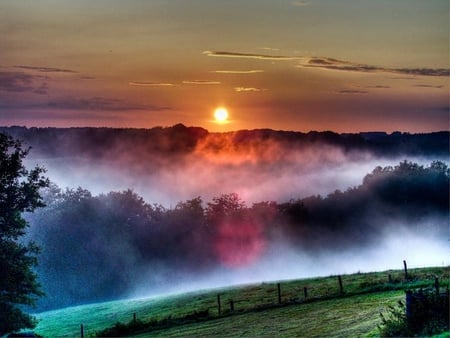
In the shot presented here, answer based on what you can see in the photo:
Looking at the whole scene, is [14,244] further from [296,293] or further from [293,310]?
[296,293]

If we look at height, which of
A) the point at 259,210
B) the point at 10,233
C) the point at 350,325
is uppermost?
the point at 259,210

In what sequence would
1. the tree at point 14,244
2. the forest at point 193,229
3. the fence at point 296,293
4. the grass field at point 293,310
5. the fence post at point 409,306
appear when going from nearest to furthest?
the fence post at point 409,306 < the grass field at point 293,310 < the tree at point 14,244 < the fence at point 296,293 < the forest at point 193,229

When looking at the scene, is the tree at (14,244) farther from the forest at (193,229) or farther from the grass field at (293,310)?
the forest at (193,229)

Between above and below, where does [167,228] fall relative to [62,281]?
above

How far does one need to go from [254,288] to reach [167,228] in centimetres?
8755

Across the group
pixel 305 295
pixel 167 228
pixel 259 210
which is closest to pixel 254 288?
pixel 305 295

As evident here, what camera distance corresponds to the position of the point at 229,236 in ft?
560

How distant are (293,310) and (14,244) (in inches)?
882

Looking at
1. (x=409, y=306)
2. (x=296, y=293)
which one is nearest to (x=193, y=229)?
(x=296, y=293)

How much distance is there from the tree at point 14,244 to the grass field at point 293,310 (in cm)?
1046

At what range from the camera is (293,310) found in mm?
53656

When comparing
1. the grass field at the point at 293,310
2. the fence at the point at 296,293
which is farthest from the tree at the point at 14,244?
the grass field at the point at 293,310

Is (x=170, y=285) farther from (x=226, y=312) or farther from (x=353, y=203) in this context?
(x=226, y=312)

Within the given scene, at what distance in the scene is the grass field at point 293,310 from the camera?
142 feet
